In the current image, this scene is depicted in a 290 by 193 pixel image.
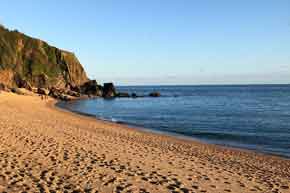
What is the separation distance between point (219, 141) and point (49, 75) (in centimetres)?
7483

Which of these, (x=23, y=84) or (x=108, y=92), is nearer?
(x=23, y=84)

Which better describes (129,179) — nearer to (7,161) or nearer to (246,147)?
(7,161)

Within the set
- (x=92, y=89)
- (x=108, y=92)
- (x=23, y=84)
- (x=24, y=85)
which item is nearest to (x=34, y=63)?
(x=23, y=84)

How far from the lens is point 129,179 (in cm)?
931

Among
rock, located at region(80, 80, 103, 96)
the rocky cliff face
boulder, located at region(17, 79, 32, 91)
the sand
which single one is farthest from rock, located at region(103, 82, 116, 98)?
the sand

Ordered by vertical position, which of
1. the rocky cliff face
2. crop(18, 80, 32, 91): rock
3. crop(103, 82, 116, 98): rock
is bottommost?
crop(103, 82, 116, 98): rock

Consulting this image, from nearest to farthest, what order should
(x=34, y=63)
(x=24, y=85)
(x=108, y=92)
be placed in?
(x=24, y=85), (x=34, y=63), (x=108, y=92)

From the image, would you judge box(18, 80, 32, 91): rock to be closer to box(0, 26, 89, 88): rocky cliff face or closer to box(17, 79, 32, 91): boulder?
box(17, 79, 32, 91): boulder

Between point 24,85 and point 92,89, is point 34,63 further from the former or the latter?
point 92,89

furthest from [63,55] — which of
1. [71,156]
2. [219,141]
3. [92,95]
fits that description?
[71,156]

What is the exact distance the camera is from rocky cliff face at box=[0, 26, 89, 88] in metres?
76.7

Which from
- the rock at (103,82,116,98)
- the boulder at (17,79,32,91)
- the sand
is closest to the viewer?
the sand

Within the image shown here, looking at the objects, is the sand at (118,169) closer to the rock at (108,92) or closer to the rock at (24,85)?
the rock at (24,85)

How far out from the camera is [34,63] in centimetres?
8706
